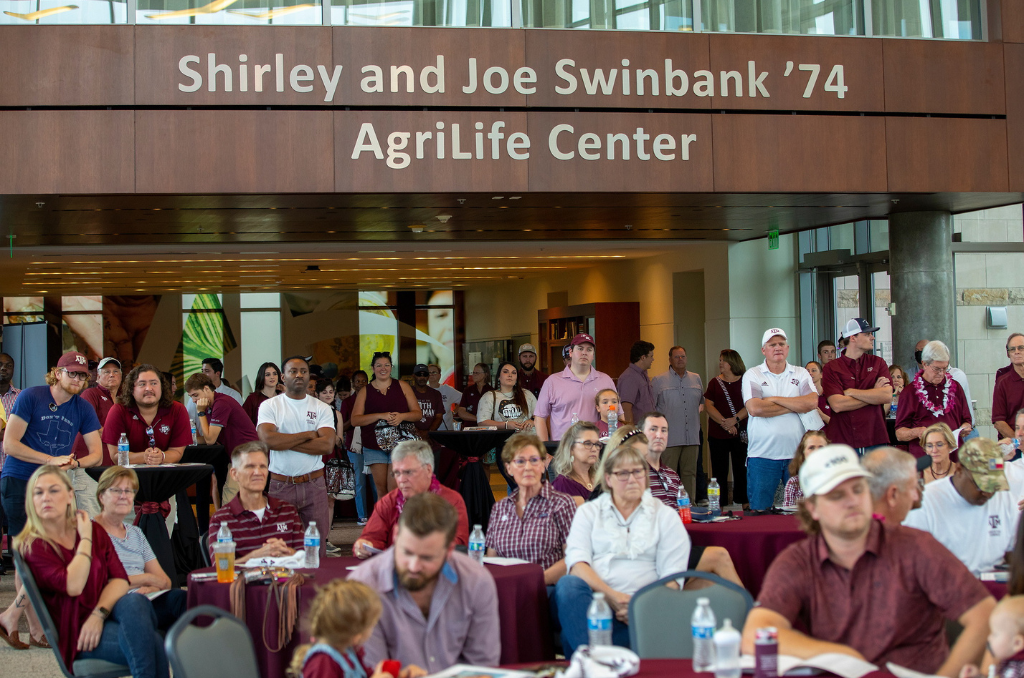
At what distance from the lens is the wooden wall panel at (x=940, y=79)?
949cm

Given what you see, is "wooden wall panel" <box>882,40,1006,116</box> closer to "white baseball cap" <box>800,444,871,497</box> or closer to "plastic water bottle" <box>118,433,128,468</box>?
"plastic water bottle" <box>118,433,128,468</box>

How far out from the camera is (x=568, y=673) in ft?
9.53

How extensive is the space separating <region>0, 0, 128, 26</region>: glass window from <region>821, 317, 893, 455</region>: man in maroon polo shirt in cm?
641

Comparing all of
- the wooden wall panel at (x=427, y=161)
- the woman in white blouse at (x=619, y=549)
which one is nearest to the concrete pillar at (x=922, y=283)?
the wooden wall panel at (x=427, y=161)

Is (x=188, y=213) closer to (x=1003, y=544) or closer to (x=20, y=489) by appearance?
(x=20, y=489)

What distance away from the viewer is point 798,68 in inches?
369

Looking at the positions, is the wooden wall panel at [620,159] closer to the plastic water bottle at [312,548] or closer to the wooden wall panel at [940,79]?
the wooden wall panel at [940,79]

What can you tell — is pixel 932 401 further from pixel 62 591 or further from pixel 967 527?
pixel 62 591

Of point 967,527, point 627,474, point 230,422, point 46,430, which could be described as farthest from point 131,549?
point 967,527

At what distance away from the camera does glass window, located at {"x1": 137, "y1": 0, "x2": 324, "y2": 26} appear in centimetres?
859

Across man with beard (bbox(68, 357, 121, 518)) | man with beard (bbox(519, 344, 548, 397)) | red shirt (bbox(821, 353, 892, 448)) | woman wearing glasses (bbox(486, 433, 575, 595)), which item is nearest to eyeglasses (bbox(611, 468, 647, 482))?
woman wearing glasses (bbox(486, 433, 575, 595))

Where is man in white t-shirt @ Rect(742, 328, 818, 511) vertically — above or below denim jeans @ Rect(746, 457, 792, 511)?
above

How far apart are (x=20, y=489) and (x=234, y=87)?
12.0 feet

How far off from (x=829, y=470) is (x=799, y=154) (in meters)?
6.82
